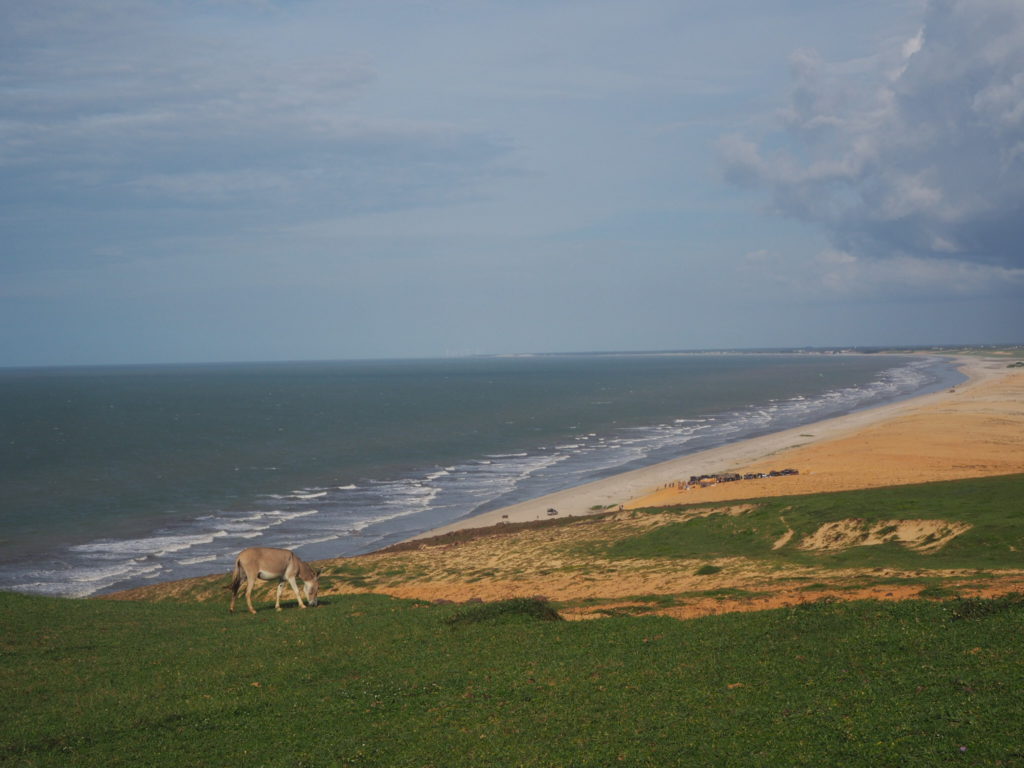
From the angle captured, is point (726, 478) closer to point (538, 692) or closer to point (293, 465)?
point (538, 692)

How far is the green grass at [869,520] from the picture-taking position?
86.4 ft

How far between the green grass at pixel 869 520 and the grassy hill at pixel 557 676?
263mm

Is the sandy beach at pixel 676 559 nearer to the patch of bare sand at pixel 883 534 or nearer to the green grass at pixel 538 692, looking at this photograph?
the patch of bare sand at pixel 883 534

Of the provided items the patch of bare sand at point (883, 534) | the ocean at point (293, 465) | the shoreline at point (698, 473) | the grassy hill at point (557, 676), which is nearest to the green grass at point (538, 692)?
the grassy hill at point (557, 676)

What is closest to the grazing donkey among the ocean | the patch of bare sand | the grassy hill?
the grassy hill

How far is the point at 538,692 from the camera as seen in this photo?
49.1 feet

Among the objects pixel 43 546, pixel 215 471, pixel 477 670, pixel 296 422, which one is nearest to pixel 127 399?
pixel 296 422

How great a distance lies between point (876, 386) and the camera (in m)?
175

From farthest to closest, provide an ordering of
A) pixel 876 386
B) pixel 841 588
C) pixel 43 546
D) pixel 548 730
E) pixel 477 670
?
pixel 876 386 → pixel 43 546 → pixel 841 588 → pixel 477 670 → pixel 548 730

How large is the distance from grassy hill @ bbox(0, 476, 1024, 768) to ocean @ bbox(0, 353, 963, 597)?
73.6ft

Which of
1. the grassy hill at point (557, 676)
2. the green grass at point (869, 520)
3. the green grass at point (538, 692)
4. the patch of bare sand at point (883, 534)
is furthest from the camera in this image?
the patch of bare sand at point (883, 534)

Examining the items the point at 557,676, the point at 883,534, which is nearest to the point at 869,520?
the point at 883,534

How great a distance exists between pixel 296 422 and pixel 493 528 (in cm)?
9085

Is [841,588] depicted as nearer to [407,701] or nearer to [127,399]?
[407,701]
